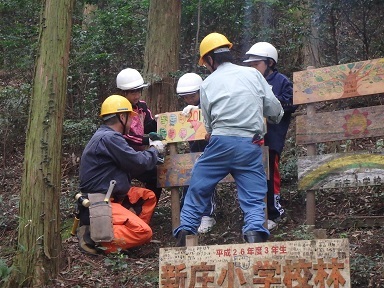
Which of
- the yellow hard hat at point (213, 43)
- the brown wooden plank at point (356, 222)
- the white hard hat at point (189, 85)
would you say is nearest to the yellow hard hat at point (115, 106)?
the white hard hat at point (189, 85)

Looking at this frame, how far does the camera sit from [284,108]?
7.98 meters

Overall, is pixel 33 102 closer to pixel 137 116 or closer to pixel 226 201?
pixel 137 116

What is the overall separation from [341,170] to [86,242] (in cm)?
293

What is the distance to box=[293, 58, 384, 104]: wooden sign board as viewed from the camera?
7.55 m

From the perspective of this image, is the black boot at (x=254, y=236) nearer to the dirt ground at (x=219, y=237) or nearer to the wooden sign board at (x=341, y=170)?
the dirt ground at (x=219, y=237)

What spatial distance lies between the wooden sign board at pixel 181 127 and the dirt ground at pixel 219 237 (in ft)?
3.74

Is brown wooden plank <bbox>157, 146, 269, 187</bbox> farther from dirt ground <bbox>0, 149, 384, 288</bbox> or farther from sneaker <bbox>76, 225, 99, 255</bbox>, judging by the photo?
sneaker <bbox>76, 225, 99, 255</bbox>

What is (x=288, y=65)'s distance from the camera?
42.8ft

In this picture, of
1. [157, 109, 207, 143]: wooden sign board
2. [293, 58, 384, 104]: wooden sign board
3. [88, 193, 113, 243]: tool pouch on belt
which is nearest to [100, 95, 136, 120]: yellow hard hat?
[157, 109, 207, 143]: wooden sign board

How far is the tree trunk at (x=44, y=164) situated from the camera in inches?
263

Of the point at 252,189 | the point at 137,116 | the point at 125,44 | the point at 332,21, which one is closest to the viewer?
the point at 252,189

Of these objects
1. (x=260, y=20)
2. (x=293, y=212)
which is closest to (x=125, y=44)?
(x=260, y=20)

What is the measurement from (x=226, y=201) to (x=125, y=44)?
5205 millimetres

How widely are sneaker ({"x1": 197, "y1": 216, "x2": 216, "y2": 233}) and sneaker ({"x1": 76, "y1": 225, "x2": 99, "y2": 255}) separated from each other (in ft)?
4.12
